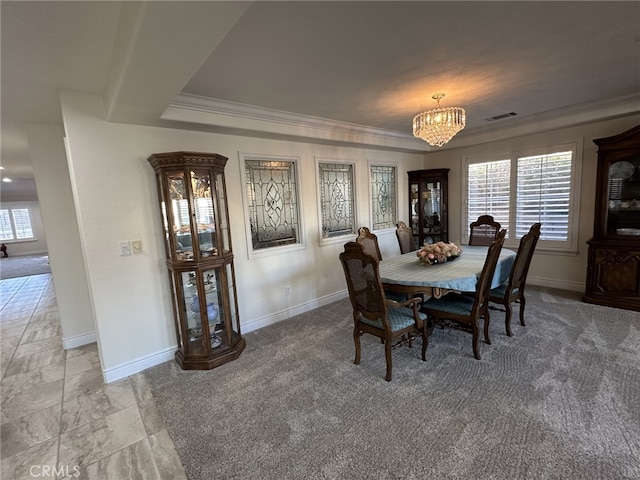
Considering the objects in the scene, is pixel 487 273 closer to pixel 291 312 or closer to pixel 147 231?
pixel 291 312

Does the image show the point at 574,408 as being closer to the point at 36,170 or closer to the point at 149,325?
the point at 149,325

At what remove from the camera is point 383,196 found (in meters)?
5.13

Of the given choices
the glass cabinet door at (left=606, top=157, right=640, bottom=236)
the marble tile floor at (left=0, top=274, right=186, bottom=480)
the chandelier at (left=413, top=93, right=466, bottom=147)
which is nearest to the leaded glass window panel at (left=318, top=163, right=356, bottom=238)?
the chandelier at (left=413, top=93, right=466, bottom=147)

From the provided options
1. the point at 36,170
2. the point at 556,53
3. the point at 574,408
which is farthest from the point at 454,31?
the point at 36,170

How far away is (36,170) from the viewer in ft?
10.1

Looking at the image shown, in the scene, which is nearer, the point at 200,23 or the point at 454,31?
the point at 200,23

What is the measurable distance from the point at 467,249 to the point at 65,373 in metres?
4.68

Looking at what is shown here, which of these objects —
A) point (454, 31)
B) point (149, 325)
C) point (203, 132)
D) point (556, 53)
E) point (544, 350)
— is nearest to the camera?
point (454, 31)

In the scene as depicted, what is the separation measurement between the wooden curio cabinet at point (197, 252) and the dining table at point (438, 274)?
1.63 m

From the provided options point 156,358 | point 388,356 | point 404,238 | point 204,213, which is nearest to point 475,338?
point 388,356

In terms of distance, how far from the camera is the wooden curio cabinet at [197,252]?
8.57 ft

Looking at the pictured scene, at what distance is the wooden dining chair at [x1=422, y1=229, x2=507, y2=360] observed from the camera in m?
2.44

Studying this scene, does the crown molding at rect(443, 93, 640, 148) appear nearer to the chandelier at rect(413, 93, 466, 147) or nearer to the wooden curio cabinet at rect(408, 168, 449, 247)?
the wooden curio cabinet at rect(408, 168, 449, 247)

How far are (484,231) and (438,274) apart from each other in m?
1.99
